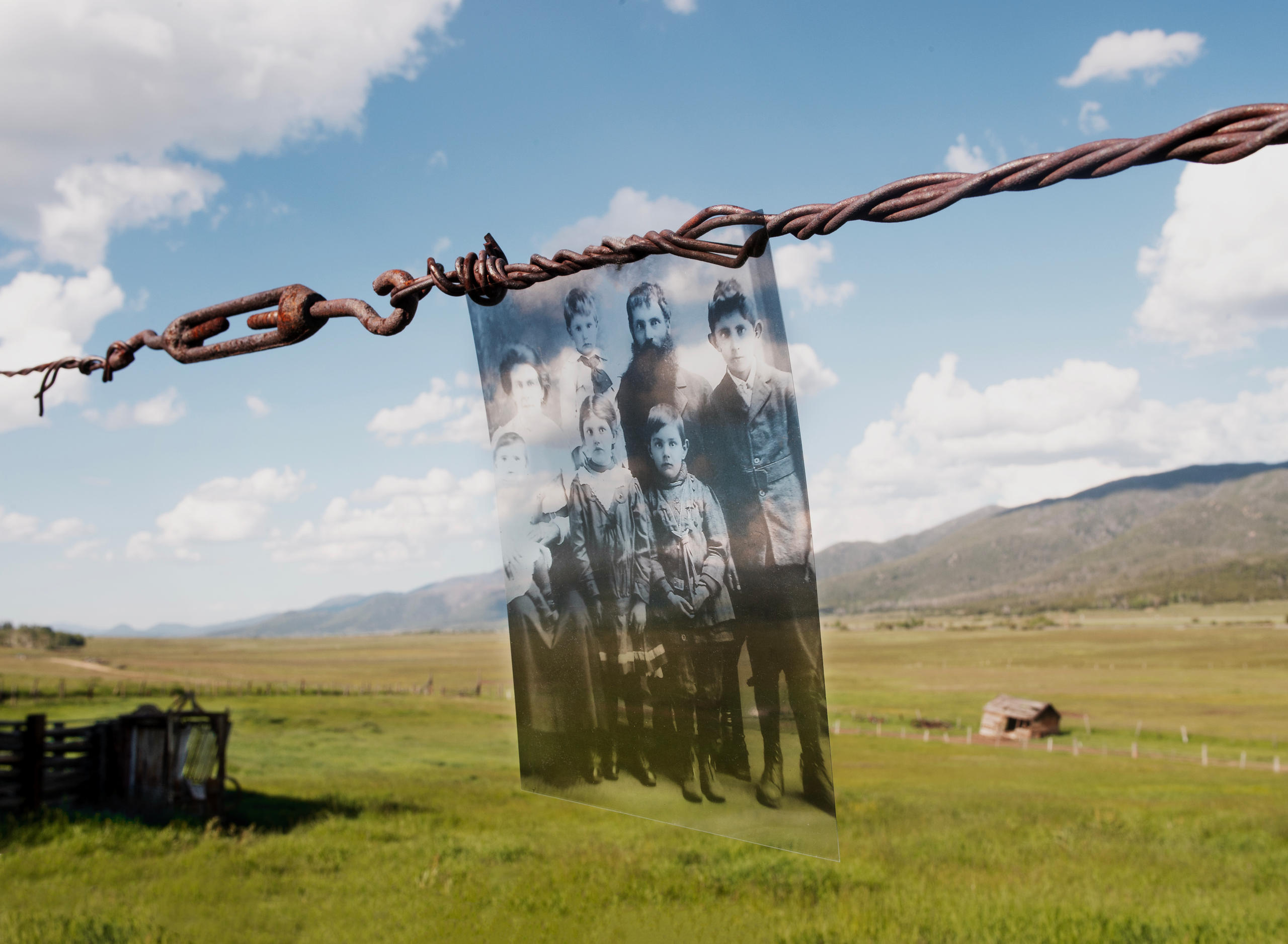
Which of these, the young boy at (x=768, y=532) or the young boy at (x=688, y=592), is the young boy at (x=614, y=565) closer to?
the young boy at (x=688, y=592)

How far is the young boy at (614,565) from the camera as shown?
1.89 metres

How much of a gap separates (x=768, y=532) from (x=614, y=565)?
1.47 ft

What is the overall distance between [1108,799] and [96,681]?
5708 cm

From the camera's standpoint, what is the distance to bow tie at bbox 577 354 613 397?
1.92 m

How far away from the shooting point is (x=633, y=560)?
190 cm

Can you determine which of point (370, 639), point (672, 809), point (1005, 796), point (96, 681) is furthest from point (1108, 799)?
point (370, 639)

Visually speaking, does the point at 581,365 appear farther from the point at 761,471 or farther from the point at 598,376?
the point at 761,471

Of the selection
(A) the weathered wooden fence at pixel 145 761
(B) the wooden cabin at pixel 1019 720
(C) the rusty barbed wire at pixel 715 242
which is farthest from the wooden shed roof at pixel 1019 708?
(C) the rusty barbed wire at pixel 715 242

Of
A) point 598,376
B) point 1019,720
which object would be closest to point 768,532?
point 598,376

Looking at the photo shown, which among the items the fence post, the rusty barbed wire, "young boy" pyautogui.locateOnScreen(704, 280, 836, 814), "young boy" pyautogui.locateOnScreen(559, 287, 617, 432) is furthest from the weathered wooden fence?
"young boy" pyautogui.locateOnScreen(704, 280, 836, 814)

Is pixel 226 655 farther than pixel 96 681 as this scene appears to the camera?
Yes

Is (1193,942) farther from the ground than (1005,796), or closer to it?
farther from the ground

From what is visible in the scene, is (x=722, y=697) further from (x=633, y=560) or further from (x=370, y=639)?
(x=370, y=639)

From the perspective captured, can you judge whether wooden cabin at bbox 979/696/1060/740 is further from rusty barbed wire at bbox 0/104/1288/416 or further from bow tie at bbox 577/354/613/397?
rusty barbed wire at bbox 0/104/1288/416
